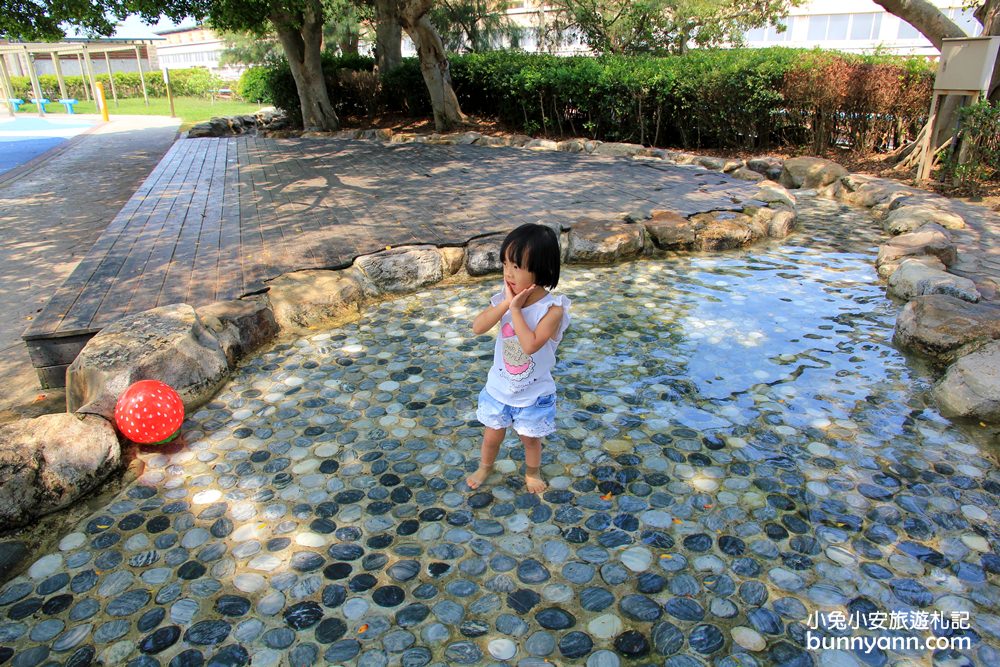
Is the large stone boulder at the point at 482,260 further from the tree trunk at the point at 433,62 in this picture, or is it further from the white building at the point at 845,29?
the white building at the point at 845,29

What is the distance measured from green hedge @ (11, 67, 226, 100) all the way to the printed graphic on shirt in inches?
1715

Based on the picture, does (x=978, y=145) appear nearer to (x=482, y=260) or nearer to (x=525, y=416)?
(x=482, y=260)

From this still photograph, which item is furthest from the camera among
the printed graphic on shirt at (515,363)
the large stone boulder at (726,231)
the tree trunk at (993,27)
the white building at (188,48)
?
the white building at (188,48)

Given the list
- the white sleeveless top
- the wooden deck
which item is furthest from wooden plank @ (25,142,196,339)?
the white sleeveless top

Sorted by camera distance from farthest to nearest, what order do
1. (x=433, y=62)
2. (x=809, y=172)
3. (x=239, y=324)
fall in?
(x=433, y=62) → (x=809, y=172) → (x=239, y=324)

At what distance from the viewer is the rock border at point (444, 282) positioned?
3.20 meters

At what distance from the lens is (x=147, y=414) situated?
115 inches

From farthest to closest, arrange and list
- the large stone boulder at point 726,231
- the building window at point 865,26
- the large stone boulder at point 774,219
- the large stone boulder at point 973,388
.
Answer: the building window at point 865,26 → the large stone boulder at point 774,219 → the large stone boulder at point 726,231 → the large stone boulder at point 973,388

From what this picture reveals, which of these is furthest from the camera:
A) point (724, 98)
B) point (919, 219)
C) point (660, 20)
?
point (660, 20)

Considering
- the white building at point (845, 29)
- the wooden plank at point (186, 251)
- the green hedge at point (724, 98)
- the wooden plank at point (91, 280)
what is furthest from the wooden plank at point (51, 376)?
the white building at point (845, 29)

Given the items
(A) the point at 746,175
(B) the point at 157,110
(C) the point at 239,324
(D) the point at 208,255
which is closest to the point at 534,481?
(C) the point at 239,324

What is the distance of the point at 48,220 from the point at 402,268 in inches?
229

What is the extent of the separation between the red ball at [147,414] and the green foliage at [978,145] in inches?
348

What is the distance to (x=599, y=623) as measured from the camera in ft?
6.72
